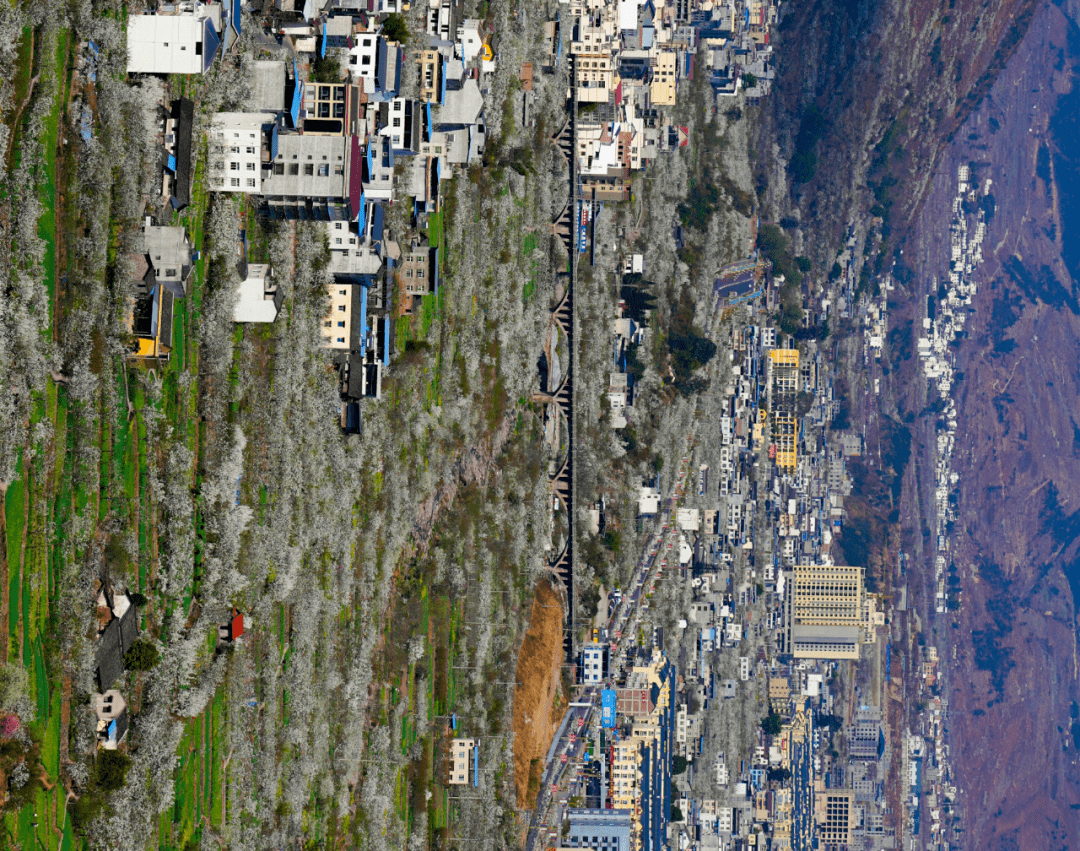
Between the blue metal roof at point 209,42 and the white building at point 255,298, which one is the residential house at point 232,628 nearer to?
the white building at point 255,298

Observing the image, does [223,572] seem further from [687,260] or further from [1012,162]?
[1012,162]

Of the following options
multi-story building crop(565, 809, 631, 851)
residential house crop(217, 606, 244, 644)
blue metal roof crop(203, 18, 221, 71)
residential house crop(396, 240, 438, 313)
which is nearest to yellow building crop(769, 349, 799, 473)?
multi-story building crop(565, 809, 631, 851)

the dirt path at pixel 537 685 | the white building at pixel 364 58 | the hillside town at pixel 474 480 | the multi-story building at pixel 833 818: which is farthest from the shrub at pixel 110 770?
the multi-story building at pixel 833 818

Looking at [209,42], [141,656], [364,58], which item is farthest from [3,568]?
[364,58]

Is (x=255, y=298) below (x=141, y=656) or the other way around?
the other way around

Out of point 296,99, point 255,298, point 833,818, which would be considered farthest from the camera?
point 833,818

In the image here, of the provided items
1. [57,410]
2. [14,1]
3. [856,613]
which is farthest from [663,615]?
[14,1]

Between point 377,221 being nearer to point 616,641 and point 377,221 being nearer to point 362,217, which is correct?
point 362,217
